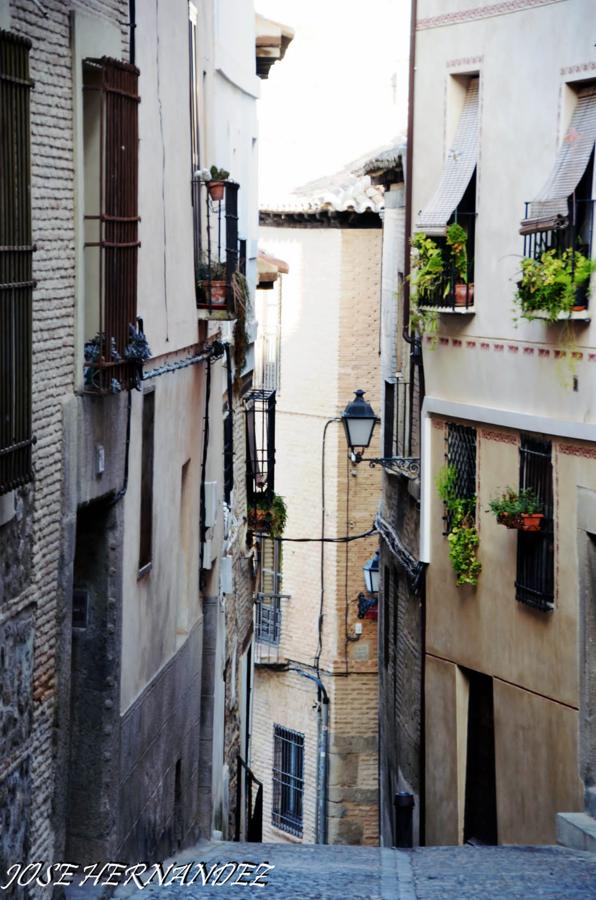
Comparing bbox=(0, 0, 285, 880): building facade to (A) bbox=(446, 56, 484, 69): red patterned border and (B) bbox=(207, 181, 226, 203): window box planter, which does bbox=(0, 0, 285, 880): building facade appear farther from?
(A) bbox=(446, 56, 484, 69): red patterned border

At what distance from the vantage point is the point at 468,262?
612 inches

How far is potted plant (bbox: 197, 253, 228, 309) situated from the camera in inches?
592

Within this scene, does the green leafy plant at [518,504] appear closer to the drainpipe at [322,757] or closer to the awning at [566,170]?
the awning at [566,170]

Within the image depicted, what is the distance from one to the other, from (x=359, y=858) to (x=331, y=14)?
2412cm

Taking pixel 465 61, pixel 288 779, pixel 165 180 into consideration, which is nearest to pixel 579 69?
pixel 465 61

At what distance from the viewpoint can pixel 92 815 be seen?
36.6 ft

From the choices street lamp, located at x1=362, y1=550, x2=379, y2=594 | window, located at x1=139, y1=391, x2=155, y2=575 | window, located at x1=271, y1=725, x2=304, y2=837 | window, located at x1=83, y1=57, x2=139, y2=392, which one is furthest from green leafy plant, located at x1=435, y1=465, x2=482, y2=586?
window, located at x1=271, y1=725, x2=304, y2=837

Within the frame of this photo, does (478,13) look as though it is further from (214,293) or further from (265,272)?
(265,272)

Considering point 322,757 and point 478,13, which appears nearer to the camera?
point 478,13

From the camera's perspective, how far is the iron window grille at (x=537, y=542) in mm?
14047

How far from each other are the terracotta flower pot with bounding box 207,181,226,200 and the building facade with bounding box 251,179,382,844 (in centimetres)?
1396

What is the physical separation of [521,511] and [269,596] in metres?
16.2

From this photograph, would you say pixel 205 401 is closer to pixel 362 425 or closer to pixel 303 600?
pixel 362 425

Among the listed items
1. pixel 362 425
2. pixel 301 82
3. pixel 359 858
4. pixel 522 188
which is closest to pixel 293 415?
pixel 301 82
